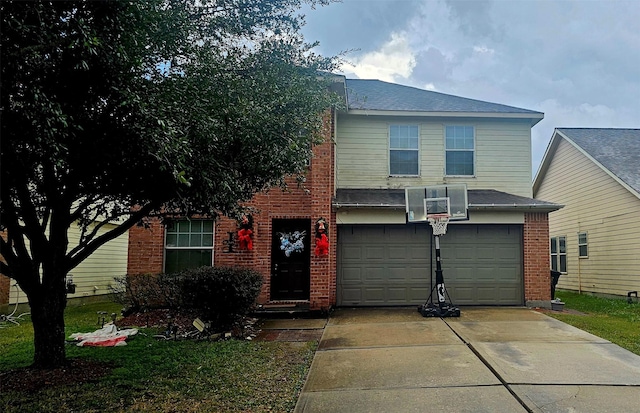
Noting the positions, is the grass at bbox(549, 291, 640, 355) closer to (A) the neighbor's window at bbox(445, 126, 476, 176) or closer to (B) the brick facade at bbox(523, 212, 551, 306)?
(B) the brick facade at bbox(523, 212, 551, 306)

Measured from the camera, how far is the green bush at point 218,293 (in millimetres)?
7820

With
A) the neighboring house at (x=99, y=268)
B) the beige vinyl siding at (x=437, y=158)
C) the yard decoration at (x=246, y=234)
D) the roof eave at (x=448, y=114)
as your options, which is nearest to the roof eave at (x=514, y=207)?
the beige vinyl siding at (x=437, y=158)

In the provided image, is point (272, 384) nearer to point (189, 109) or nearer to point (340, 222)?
point (189, 109)

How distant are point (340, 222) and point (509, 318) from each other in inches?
172

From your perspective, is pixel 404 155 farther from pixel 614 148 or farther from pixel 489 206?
pixel 614 148

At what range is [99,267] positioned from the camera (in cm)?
1420

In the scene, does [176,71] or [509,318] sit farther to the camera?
[509,318]

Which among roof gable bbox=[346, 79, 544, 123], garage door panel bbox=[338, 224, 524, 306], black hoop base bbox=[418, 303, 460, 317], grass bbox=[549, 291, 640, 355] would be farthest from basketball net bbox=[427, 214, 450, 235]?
roof gable bbox=[346, 79, 544, 123]

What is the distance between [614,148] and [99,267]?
58.2ft

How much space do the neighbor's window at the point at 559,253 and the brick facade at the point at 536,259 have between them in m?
6.83

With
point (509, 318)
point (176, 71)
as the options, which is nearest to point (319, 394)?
point (176, 71)

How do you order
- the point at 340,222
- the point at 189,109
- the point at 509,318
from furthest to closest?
the point at 340,222 → the point at 509,318 → the point at 189,109

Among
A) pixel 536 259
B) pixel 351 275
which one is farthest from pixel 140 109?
pixel 536 259

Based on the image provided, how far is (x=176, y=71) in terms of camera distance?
15.3 ft
